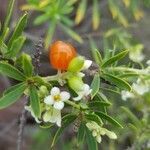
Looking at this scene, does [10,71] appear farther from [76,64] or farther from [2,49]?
[76,64]

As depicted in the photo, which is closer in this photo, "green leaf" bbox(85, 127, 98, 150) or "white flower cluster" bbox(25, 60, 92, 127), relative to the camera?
"white flower cluster" bbox(25, 60, 92, 127)

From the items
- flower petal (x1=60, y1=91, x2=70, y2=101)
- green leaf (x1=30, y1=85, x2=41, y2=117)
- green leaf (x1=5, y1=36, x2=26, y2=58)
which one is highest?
green leaf (x1=5, y1=36, x2=26, y2=58)

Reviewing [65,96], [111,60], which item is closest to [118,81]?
[111,60]

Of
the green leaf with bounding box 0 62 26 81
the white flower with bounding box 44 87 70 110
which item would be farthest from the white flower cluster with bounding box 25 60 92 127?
the green leaf with bounding box 0 62 26 81

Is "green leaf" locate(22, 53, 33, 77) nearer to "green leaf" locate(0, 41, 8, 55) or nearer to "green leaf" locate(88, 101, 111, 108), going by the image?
"green leaf" locate(0, 41, 8, 55)

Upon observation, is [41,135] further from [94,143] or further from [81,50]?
[94,143]

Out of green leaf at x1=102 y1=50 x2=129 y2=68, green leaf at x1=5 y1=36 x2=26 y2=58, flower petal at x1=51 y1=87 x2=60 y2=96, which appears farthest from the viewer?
green leaf at x1=102 y1=50 x2=129 y2=68

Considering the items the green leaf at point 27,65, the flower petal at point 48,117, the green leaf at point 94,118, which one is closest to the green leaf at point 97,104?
the green leaf at point 94,118

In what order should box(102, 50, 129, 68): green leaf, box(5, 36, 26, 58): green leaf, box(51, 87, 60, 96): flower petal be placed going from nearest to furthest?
1. box(5, 36, 26, 58): green leaf
2. box(51, 87, 60, 96): flower petal
3. box(102, 50, 129, 68): green leaf
